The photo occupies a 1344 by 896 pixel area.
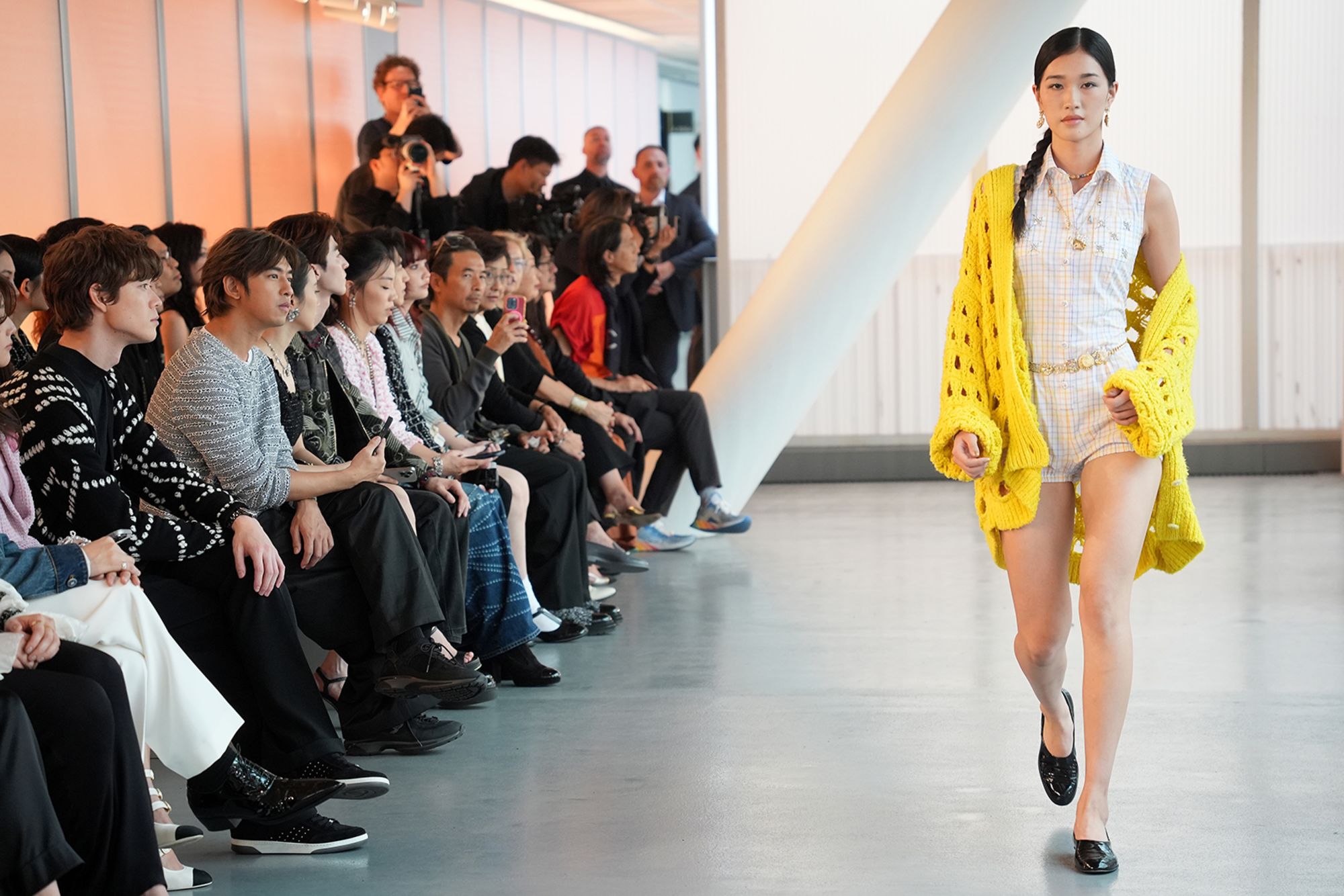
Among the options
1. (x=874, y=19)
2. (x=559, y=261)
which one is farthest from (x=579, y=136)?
(x=559, y=261)

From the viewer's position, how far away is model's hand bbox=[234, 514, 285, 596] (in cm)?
298

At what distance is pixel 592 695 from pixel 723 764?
74 cm

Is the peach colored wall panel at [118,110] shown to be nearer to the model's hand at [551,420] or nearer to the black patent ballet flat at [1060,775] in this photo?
the model's hand at [551,420]

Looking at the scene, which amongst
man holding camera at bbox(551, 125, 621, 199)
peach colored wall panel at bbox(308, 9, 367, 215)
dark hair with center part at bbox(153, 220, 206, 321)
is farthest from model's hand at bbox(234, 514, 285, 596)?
man holding camera at bbox(551, 125, 621, 199)

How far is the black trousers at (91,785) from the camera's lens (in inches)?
88.5

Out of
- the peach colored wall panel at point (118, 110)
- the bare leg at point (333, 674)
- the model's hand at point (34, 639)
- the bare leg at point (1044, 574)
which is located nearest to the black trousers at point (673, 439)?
the peach colored wall panel at point (118, 110)

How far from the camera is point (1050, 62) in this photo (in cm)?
281

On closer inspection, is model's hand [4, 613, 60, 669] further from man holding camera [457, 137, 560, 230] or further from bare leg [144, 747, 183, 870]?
man holding camera [457, 137, 560, 230]

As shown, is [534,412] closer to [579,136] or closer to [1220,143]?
[1220,143]

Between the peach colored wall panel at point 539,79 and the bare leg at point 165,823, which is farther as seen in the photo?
the peach colored wall panel at point 539,79

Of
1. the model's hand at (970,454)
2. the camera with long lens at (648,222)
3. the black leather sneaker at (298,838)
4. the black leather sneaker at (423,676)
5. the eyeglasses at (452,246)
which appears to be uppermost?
the camera with long lens at (648,222)

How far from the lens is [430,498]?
12.6 ft

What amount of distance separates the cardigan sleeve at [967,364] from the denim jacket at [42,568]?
1539 mm

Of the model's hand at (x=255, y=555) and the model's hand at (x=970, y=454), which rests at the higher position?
the model's hand at (x=970, y=454)
